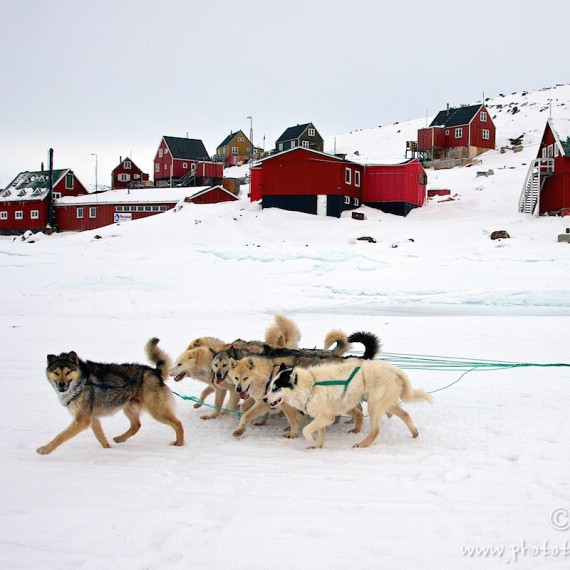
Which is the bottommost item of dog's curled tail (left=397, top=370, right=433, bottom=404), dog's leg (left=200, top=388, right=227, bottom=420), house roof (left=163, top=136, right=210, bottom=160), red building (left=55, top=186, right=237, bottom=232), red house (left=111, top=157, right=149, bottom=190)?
dog's leg (left=200, top=388, right=227, bottom=420)

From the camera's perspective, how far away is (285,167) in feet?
135

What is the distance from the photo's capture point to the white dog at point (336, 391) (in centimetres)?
619

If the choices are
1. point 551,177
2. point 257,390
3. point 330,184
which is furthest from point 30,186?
point 257,390

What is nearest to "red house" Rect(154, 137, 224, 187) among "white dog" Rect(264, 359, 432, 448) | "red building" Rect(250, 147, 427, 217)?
"red building" Rect(250, 147, 427, 217)

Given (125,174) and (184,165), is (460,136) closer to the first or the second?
(184,165)

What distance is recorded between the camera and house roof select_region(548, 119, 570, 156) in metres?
35.0

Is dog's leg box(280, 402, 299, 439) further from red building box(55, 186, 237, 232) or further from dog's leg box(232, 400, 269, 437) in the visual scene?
red building box(55, 186, 237, 232)

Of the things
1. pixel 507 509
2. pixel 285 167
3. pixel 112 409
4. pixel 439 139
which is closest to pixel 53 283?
pixel 112 409

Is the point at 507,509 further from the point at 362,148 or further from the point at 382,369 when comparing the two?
the point at 362,148

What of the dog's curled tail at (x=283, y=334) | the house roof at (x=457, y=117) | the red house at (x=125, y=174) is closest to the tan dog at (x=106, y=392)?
the dog's curled tail at (x=283, y=334)

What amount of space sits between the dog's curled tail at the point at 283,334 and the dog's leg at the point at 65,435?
289cm

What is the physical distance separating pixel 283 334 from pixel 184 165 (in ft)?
201

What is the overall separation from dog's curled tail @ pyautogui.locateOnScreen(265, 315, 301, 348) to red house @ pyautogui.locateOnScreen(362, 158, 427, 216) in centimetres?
3529

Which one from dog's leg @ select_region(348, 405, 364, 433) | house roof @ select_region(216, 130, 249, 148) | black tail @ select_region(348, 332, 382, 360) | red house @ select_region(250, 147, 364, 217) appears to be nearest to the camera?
dog's leg @ select_region(348, 405, 364, 433)
